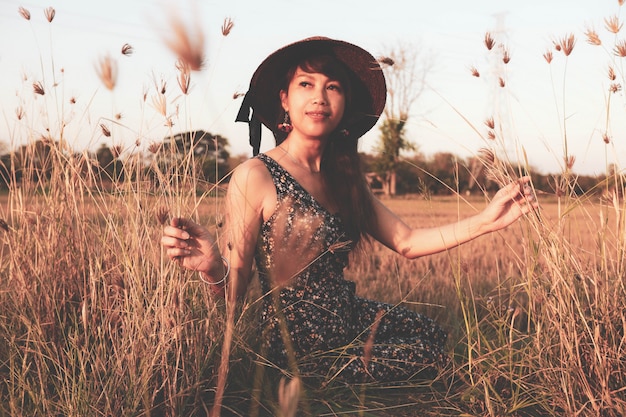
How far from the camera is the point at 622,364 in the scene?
6.44ft

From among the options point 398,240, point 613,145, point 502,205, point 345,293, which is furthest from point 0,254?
point 613,145

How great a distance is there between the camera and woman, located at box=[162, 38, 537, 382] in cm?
251

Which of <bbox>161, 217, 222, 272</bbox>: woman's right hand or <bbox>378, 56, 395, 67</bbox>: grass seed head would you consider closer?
<bbox>161, 217, 222, 272</bbox>: woman's right hand

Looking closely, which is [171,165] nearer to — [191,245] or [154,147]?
[154,147]

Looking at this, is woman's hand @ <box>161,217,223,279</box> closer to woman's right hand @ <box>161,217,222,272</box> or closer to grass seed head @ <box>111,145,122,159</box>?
woman's right hand @ <box>161,217,222,272</box>

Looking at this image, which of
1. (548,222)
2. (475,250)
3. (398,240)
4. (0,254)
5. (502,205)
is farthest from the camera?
(475,250)

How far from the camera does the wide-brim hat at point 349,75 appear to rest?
9.10ft

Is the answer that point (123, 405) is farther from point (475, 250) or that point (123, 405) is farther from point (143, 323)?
point (475, 250)

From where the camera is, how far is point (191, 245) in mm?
1957

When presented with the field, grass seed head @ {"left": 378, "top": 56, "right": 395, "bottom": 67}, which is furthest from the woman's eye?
the field

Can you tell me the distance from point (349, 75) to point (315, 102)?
1.43 feet

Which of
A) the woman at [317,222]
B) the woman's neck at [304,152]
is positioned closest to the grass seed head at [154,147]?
the woman at [317,222]

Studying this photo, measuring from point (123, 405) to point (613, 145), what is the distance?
184 cm

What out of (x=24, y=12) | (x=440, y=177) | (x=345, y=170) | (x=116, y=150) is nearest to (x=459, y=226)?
(x=345, y=170)
